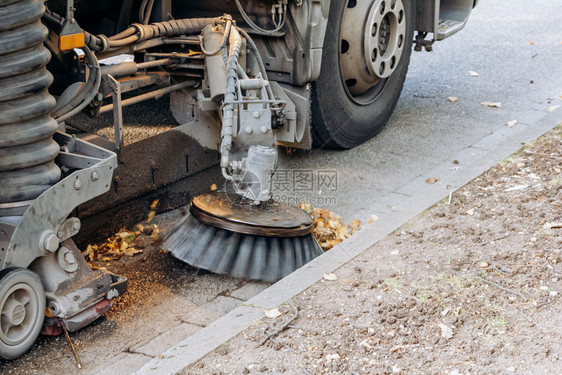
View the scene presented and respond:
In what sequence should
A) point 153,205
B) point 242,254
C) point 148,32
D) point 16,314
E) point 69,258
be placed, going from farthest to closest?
point 153,205 → point 148,32 → point 242,254 → point 69,258 → point 16,314

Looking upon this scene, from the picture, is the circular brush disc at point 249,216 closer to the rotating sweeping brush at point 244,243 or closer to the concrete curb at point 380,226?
the rotating sweeping brush at point 244,243

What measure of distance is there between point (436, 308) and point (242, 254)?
1.06 m

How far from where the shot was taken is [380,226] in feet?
13.6

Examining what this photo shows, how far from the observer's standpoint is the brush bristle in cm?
391

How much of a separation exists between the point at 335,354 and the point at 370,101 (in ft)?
10.1

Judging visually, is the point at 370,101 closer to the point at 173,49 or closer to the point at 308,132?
the point at 308,132

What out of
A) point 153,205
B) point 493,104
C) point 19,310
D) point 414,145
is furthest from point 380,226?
point 493,104

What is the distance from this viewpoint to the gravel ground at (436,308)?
9.66 feet

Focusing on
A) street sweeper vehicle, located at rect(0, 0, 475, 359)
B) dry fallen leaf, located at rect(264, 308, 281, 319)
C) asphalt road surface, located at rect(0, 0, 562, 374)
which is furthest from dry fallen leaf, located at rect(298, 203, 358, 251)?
dry fallen leaf, located at rect(264, 308, 281, 319)

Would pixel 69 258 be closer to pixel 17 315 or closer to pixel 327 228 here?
pixel 17 315

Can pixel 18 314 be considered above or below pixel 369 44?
below

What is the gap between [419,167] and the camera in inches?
211

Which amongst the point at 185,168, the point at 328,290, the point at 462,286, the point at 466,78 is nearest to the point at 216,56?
the point at 185,168

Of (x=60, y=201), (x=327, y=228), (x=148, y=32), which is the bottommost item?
(x=327, y=228)
